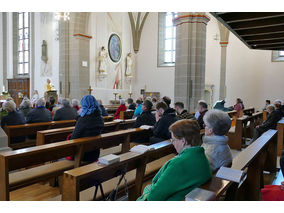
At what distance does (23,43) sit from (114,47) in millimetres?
6036

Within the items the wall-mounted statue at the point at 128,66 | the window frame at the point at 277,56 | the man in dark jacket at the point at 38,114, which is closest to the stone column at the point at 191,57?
the man in dark jacket at the point at 38,114

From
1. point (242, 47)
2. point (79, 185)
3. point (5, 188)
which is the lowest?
point (5, 188)

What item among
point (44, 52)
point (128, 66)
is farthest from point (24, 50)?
point (128, 66)

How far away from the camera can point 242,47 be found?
15.1 m

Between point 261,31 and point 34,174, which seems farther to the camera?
point 261,31

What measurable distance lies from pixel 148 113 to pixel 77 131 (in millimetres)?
1769

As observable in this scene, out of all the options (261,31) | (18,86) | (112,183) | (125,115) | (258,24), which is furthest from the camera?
(18,86)

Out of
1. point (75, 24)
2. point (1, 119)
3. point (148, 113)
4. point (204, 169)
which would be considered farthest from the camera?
point (75, 24)

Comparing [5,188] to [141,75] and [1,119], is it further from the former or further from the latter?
[141,75]

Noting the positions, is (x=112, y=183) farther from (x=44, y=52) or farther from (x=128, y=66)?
(x=128, y=66)

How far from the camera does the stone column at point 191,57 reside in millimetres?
8828

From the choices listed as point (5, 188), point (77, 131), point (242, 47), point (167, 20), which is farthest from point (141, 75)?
point (5, 188)

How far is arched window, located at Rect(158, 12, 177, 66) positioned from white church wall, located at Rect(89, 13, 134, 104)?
2.03m

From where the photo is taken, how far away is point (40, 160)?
2943mm
